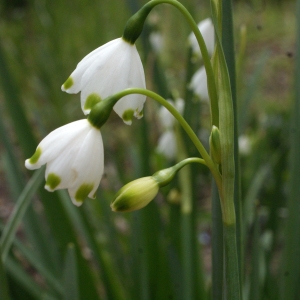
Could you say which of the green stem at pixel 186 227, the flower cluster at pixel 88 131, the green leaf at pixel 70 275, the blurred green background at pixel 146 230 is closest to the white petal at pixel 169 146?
the blurred green background at pixel 146 230

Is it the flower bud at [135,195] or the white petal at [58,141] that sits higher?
the white petal at [58,141]

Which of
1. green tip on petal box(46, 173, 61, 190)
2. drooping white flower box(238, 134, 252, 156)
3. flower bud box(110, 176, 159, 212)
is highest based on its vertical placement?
green tip on petal box(46, 173, 61, 190)

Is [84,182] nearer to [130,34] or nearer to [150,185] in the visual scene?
[150,185]

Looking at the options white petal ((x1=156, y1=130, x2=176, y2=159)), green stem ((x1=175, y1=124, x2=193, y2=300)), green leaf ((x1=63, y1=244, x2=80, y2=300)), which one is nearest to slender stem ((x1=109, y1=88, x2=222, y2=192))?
green leaf ((x1=63, y1=244, x2=80, y2=300))

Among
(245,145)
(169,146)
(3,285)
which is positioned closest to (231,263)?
(3,285)

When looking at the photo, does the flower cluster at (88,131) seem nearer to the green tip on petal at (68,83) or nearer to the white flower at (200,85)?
the green tip on petal at (68,83)

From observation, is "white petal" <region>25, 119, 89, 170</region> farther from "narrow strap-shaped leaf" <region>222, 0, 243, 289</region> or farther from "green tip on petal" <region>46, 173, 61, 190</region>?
"narrow strap-shaped leaf" <region>222, 0, 243, 289</region>
